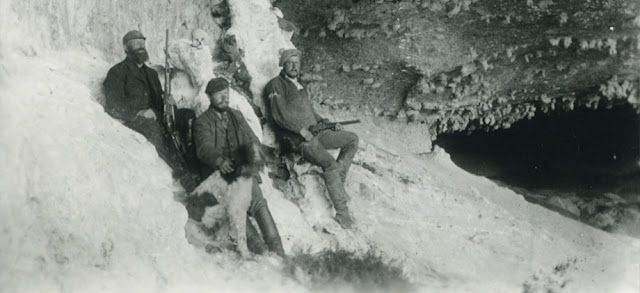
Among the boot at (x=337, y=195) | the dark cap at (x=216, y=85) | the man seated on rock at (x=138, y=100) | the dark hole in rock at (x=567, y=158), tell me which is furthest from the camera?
the dark hole in rock at (x=567, y=158)

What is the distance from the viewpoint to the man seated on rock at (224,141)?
5791 mm

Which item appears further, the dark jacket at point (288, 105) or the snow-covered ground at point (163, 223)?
the dark jacket at point (288, 105)

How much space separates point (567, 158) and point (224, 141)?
21.3 ft

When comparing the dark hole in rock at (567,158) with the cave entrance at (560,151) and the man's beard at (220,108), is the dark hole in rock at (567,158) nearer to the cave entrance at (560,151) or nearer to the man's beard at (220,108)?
the cave entrance at (560,151)

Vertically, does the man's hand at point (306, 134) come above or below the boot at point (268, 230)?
above

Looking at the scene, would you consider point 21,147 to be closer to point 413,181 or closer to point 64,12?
point 64,12

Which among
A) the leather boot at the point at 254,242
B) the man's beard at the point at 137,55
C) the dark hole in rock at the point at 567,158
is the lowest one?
the leather boot at the point at 254,242

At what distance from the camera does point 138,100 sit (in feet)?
20.8

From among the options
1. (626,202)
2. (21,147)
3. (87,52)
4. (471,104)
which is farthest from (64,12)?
(626,202)

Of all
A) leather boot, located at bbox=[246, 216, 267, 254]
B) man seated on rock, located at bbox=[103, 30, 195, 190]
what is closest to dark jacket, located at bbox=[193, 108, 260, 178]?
man seated on rock, located at bbox=[103, 30, 195, 190]

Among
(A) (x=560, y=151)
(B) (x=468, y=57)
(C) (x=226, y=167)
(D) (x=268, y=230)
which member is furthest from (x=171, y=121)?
(A) (x=560, y=151)

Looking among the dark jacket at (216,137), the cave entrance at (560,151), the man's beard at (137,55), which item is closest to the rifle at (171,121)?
the man's beard at (137,55)

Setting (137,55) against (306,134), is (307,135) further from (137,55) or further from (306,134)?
(137,55)

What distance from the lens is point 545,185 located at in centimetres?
1048
